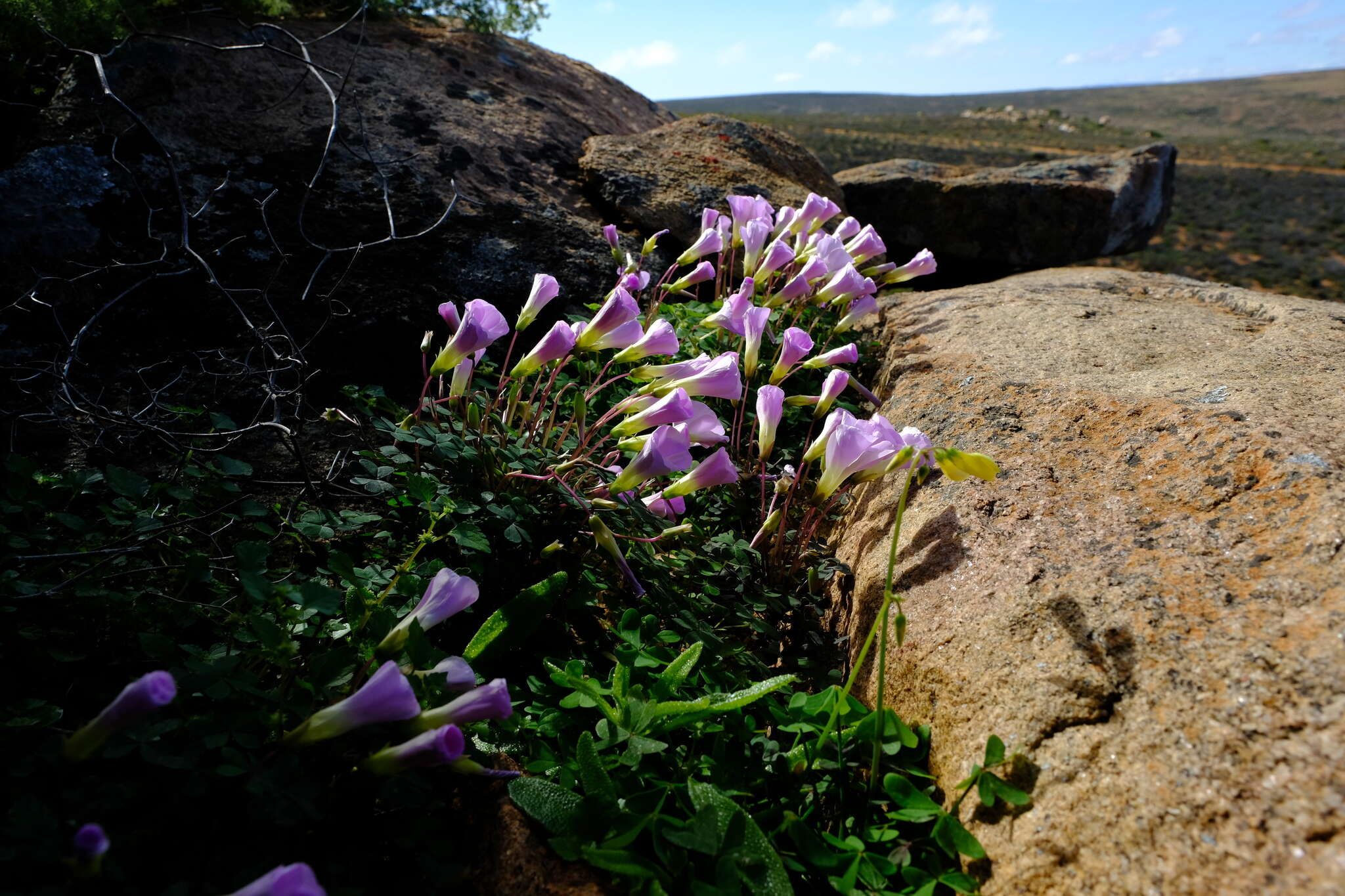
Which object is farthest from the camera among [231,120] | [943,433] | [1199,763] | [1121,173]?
[1121,173]

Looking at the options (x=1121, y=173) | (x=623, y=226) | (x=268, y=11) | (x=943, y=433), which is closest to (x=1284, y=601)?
(x=943, y=433)

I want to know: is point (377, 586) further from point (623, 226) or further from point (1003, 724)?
point (623, 226)

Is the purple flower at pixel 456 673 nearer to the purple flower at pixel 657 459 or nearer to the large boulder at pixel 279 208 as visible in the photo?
the purple flower at pixel 657 459

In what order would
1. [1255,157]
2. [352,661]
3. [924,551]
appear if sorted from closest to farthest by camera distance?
1. [352,661]
2. [924,551]
3. [1255,157]

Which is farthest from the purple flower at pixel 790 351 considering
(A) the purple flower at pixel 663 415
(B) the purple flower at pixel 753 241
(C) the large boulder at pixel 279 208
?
(C) the large boulder at pixel 279 208

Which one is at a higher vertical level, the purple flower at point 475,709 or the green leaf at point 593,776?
the purple flower at point 475,709

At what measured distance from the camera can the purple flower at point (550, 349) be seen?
6.32 ft

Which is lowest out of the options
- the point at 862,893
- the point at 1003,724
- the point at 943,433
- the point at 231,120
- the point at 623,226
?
the point at 862,893

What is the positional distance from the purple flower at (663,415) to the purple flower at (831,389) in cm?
51

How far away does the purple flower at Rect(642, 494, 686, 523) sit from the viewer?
6.33 feet

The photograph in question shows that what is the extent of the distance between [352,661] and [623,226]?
295 centimetres

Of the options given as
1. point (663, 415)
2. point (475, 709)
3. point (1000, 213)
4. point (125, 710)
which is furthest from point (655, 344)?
point (1000, 213)

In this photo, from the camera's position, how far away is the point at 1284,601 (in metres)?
1.19

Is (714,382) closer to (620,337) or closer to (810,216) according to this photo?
(620,337)
